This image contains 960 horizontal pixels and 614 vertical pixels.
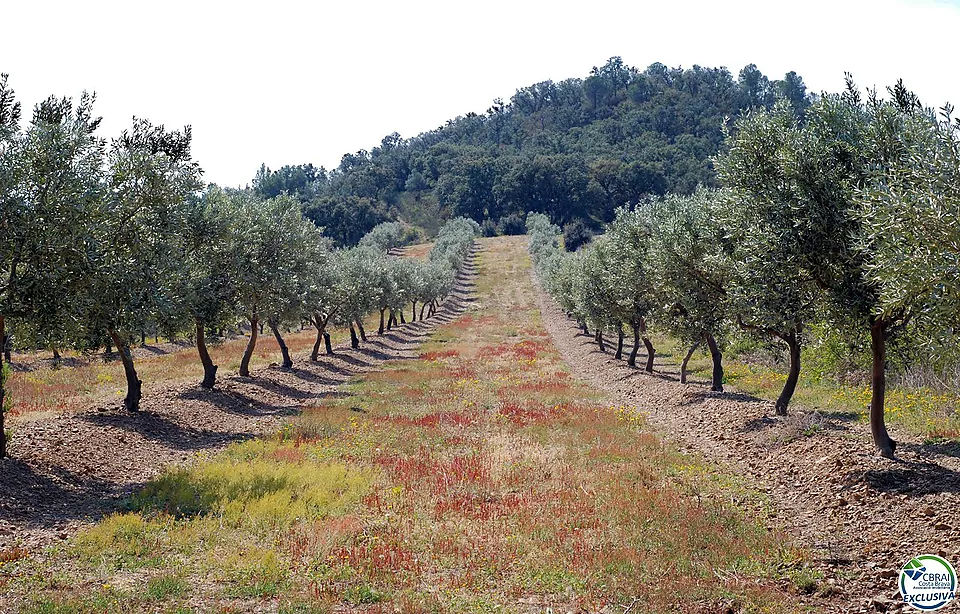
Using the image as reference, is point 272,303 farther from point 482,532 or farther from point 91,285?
point 482,532

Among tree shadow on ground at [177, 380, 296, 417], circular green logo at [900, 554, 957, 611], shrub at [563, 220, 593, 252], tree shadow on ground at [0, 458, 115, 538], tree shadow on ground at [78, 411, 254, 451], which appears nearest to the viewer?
circular green logo at [900, 554, 957, 611]

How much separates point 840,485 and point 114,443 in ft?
70.9

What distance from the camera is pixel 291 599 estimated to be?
10852mm

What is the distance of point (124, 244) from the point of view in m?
21.2

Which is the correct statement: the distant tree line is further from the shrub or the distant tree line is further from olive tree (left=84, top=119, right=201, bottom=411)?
→ the shrub

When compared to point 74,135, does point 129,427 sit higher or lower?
lower

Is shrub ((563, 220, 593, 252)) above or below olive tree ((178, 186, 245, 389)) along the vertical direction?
above

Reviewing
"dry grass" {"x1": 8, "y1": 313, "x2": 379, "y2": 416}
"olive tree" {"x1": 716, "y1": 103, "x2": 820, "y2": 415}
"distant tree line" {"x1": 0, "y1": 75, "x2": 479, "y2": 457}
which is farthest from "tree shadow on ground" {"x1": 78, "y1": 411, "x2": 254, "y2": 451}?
"olive tree" {"x1": 716, "y1": 103, "x2": 820, "y2": 415}

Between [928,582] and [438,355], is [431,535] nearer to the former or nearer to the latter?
[928,582]

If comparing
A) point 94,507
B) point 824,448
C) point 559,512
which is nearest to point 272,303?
point 94,507

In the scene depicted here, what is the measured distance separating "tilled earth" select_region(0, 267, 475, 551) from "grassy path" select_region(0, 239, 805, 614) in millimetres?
1276

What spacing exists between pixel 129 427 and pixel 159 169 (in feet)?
32.6

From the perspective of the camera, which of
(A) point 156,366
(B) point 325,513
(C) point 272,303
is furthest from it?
(A) point 156,366

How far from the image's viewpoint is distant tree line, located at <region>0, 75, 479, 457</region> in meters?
16.9
